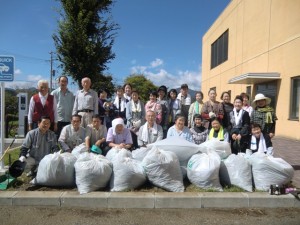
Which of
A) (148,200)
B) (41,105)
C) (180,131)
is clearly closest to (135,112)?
(180,131)

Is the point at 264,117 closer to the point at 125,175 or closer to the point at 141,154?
the point at 141,154

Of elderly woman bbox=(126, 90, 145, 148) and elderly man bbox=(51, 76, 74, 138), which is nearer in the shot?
elderly man bbox=(51, 76, 74, 138)

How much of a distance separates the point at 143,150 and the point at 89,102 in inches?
70.0

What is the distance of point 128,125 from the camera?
21.7 ft

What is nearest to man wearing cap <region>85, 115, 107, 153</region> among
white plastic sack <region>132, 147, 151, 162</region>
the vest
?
the vest

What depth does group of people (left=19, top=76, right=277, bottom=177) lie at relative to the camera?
5229 millimetres

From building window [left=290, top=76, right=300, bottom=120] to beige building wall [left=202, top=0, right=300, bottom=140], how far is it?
0.15 meters

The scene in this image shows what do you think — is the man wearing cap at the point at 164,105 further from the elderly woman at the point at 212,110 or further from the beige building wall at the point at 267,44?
the beige building wall at the point at 267,44

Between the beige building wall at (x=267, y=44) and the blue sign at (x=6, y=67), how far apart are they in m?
10.2

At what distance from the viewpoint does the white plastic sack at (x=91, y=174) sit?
4.34m

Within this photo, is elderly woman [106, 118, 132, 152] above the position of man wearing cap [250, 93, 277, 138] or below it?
below

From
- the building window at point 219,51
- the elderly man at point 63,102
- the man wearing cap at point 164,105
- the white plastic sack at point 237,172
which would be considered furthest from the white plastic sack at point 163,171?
the building window at point 219,51

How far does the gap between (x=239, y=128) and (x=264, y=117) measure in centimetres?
53

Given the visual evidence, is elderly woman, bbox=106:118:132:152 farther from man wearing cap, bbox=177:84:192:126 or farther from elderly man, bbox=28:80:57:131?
man wearing cap, bbox=177:84:192:126
